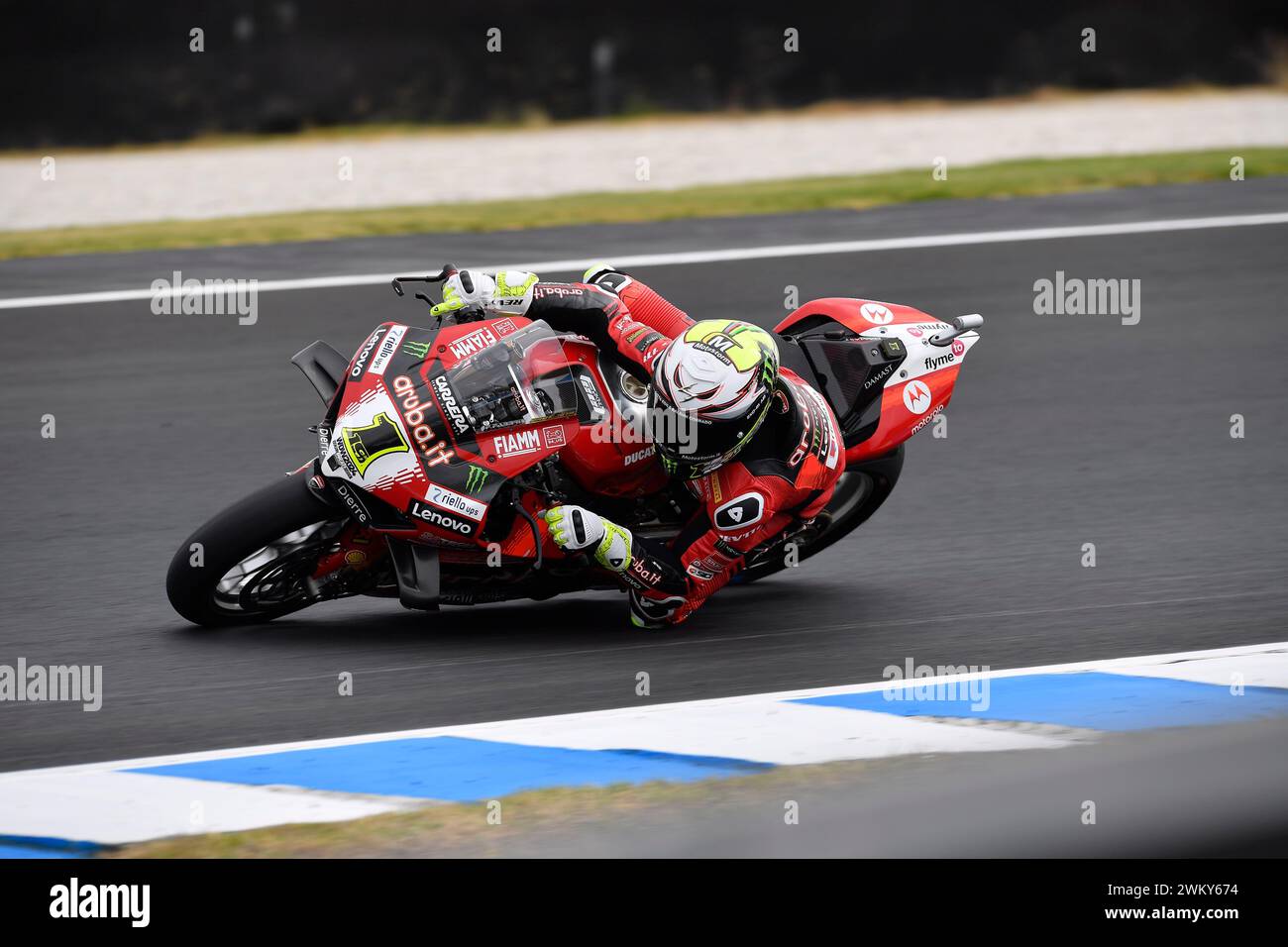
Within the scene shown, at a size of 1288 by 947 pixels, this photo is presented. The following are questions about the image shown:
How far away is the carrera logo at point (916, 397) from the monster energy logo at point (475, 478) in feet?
5.53

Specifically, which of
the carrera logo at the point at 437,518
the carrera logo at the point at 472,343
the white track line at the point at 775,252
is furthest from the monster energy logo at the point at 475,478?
the white track line at the point at 775,252

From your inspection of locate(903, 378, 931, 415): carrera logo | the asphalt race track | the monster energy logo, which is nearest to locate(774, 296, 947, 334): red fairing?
locate(903, 378, 931, 415): carrera logo

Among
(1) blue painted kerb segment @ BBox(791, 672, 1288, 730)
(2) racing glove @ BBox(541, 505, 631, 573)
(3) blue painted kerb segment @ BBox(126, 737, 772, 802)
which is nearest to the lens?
(3) blue painted kerb segment @ BBox(126, 737, 772, 802)

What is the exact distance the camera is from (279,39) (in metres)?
14.9

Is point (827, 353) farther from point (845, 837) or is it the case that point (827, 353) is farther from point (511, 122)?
point (511, 122)

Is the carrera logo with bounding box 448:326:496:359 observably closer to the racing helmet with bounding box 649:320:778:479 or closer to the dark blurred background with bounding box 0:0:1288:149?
the racing helmet with bounding box 649:320:778:479

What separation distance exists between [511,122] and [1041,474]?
9.34 metres

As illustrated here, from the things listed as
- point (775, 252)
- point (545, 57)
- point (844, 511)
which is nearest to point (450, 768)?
point (844, 511)

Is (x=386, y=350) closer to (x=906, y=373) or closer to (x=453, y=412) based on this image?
(x=453, y=412)

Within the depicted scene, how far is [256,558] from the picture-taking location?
5.70 m

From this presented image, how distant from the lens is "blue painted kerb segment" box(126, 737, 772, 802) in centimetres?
479
